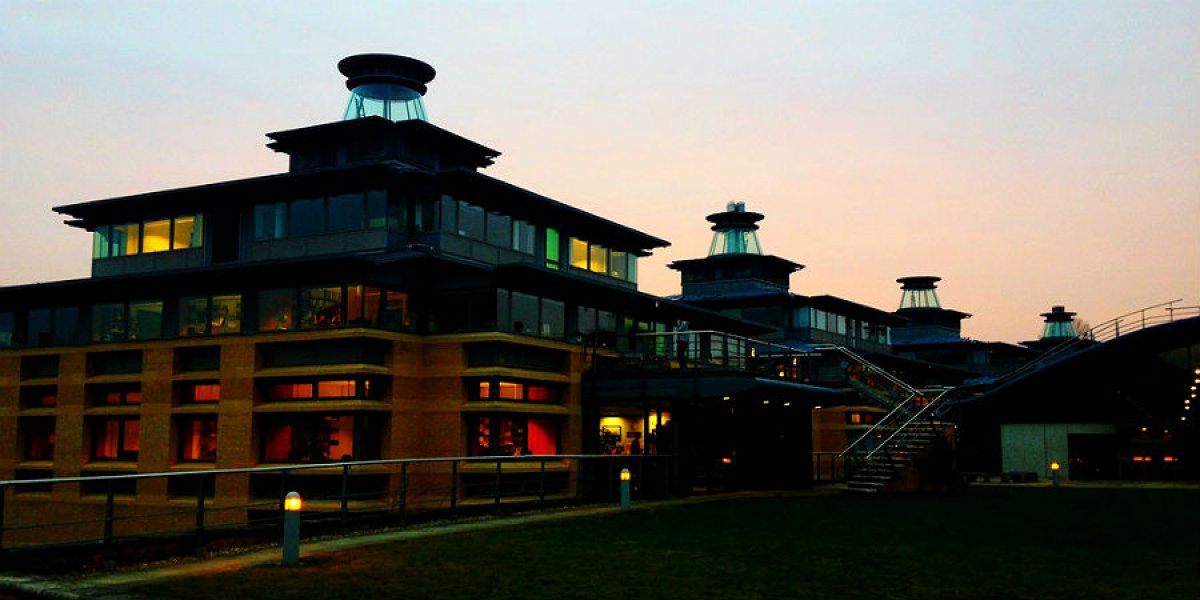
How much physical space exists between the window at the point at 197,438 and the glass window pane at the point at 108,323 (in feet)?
14.8

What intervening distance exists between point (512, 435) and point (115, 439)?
51.3 feet

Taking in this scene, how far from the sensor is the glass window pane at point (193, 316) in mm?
39891

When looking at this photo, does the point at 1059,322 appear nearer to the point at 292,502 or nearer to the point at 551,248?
the point at 551,248

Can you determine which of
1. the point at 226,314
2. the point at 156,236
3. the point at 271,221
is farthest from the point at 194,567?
the point at 156,236

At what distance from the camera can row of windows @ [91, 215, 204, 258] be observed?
43188 millimetres

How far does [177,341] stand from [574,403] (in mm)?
14503

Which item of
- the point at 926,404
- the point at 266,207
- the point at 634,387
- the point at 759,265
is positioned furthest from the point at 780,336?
the point at 266,207

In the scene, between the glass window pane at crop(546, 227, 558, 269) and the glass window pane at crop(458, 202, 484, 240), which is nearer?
the glass window pane at crop(458, 202, 484, 240)

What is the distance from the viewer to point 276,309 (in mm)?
38312

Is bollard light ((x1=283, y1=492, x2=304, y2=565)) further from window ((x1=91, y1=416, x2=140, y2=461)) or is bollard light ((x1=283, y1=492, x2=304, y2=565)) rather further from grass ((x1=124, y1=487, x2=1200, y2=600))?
window ((x1=91, y1=416, x2=140, y2=461))

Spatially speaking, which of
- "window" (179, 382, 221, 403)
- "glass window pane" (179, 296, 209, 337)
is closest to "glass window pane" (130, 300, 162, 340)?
"glass window pane" (179, 296, 209, 337)

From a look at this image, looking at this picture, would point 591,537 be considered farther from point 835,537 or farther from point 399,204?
point 399,204

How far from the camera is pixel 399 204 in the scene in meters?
40.1

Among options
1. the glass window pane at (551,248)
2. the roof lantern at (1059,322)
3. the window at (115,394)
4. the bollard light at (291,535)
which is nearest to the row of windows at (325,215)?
the glass window pane at (551,248)
